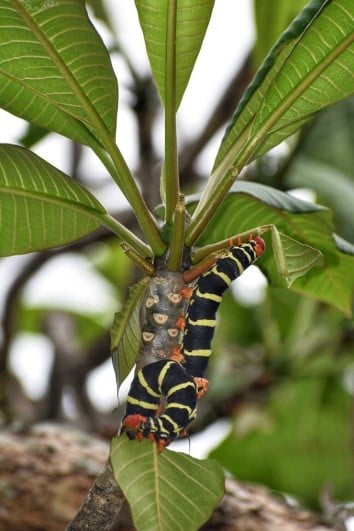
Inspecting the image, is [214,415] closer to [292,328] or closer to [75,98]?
[292,328]

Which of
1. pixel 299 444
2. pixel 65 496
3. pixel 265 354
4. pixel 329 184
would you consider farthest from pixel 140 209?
pixel 299 444

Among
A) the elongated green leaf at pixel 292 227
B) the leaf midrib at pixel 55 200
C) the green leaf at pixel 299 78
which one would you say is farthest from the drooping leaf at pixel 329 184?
the leaf midrib at pixel 55 200

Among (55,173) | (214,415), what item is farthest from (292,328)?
(55,173)

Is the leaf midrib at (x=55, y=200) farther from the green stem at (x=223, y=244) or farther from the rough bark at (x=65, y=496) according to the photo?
the rough bark at (x=65, y=496)

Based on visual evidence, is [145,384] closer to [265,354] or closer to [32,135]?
[32,135]

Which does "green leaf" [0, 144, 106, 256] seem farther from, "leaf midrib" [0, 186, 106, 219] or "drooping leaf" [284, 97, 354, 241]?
"drooping leaf" [284, 97, 354, 241]
